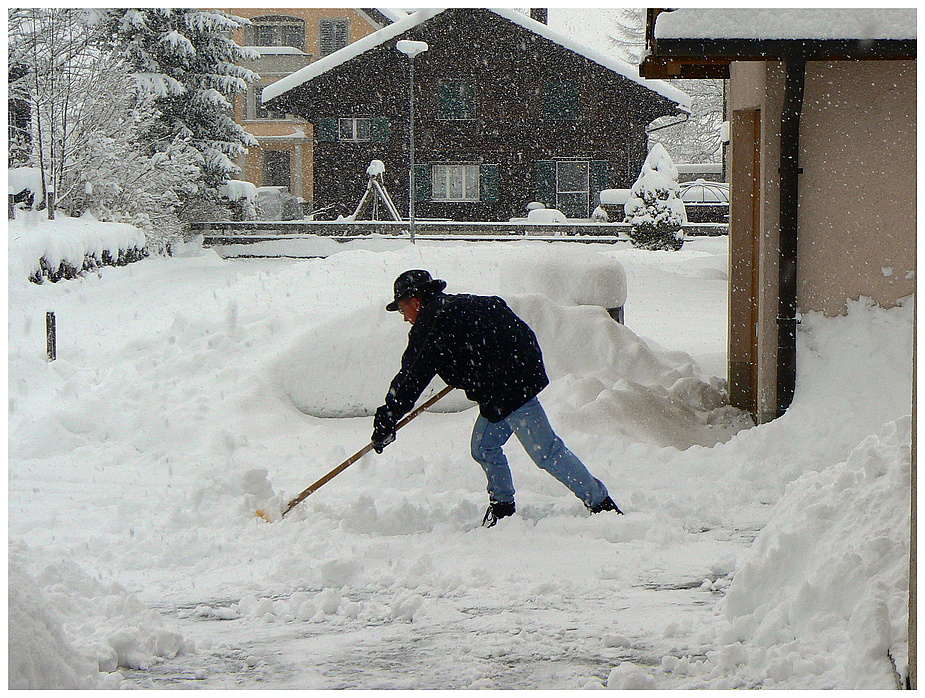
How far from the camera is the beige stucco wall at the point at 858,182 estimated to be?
702 centimetres

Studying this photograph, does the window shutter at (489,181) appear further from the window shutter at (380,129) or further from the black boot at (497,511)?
the black boot at (497,511)

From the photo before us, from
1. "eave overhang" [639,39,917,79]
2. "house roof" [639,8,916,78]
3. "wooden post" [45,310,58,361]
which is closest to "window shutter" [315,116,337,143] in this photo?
"wooden post" [45,310,58,361]

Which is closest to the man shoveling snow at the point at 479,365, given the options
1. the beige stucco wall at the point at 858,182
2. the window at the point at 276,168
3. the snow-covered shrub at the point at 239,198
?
the beige stucco wall at the point at 858,182

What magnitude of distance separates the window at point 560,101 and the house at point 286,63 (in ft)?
34.2

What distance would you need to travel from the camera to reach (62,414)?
7840mm

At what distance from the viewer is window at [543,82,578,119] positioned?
29797mm

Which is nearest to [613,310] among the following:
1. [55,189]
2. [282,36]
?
[55,189]

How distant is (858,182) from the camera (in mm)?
7113

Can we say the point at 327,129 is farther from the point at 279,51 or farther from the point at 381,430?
the point at 381,430

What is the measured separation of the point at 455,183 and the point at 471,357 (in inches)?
1035

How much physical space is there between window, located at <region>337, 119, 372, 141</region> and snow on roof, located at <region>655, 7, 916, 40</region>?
24810mm

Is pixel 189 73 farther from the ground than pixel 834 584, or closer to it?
farther from the ground

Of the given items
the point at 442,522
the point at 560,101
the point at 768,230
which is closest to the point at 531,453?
the point at 442,522

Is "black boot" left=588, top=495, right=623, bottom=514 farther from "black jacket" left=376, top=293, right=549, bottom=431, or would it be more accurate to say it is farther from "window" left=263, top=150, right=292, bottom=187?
"window" left=263, top=150, right=292, bottom=187
